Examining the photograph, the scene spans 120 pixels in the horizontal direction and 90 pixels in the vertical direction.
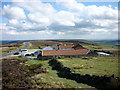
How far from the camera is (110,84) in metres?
16.4

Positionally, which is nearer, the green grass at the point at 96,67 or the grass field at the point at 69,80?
the grass field at the point at 69,80

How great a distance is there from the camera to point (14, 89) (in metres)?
18.5

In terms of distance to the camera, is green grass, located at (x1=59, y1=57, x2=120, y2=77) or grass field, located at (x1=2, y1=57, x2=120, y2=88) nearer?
grass field, located at (x1=2, y1=57, x2=120, y2=88)

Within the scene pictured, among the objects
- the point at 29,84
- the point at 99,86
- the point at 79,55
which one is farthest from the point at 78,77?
the point at 79,55

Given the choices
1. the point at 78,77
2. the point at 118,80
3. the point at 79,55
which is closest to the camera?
the point at 118,80

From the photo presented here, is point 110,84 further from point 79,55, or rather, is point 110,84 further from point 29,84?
point 79,55

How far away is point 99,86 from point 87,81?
248cm

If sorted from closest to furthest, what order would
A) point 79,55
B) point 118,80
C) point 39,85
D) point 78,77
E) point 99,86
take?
point 118,80, point 99,86, point 39,85, point 78,77, point 79,55

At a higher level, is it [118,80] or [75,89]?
[118,80]

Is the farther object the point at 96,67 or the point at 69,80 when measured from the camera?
the point at 96,67

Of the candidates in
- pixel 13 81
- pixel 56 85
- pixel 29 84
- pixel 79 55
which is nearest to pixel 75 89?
pixel 56 85

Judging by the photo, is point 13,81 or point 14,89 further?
point 13,81

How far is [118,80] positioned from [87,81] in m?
4.73

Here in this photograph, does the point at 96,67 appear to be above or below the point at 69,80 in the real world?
above
